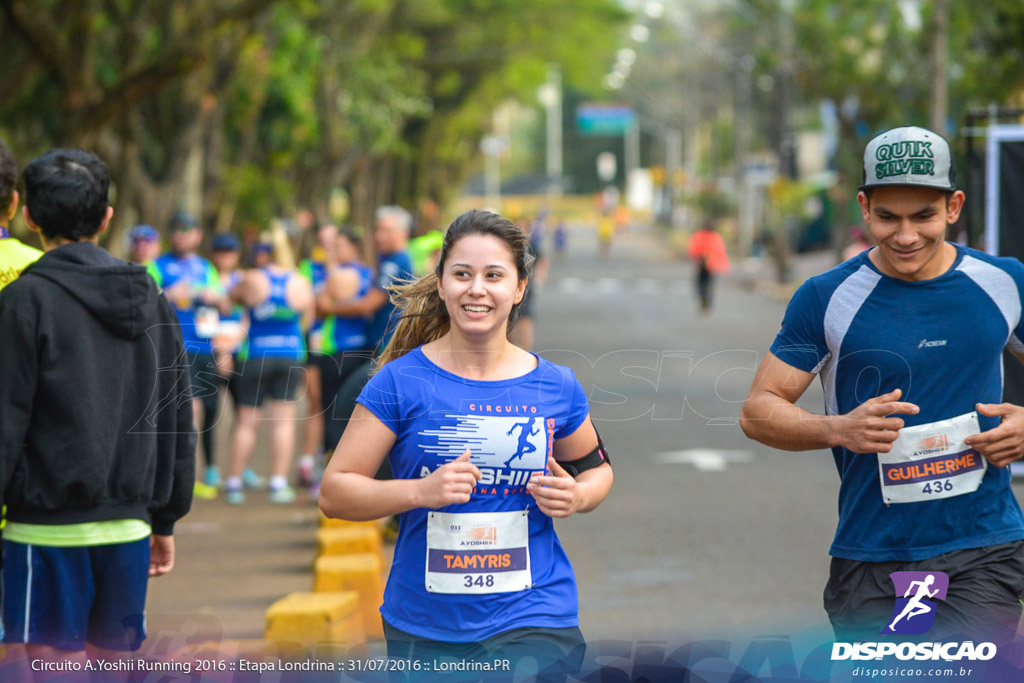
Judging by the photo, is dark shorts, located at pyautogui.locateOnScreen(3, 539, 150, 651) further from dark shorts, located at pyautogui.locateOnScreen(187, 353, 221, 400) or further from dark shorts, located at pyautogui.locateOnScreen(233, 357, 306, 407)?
dark shorts, located at pyautogui.locateOnScreen(233, 357, 306, 407)

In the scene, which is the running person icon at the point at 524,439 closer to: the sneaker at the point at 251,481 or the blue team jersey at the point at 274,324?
the blue team jersey at the point at 274,324

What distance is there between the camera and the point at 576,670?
140 inches

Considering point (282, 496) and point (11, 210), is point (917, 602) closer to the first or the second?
point (11, 210)

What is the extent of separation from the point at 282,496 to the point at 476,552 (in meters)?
7.09

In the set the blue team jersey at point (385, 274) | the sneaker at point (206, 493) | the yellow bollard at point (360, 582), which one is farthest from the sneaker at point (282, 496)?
the yellow bollard at point (360, 582)

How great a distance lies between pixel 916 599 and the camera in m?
Result: 3.82

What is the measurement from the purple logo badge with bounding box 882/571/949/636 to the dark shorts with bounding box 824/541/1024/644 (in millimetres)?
14

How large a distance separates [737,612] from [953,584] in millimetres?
3550

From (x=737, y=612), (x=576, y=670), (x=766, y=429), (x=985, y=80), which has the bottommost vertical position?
(x=737, y=612)

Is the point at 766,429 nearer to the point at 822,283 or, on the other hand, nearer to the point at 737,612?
the point at 822,283

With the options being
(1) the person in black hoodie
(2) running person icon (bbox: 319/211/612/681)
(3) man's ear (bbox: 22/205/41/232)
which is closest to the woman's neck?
(2) running person icon (bbox: 319/211/612/681)

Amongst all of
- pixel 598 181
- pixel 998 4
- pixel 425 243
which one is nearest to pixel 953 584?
pixel 425 243

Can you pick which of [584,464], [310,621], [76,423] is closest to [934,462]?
[584,464]

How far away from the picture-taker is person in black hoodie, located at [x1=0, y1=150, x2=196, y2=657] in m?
4.14
